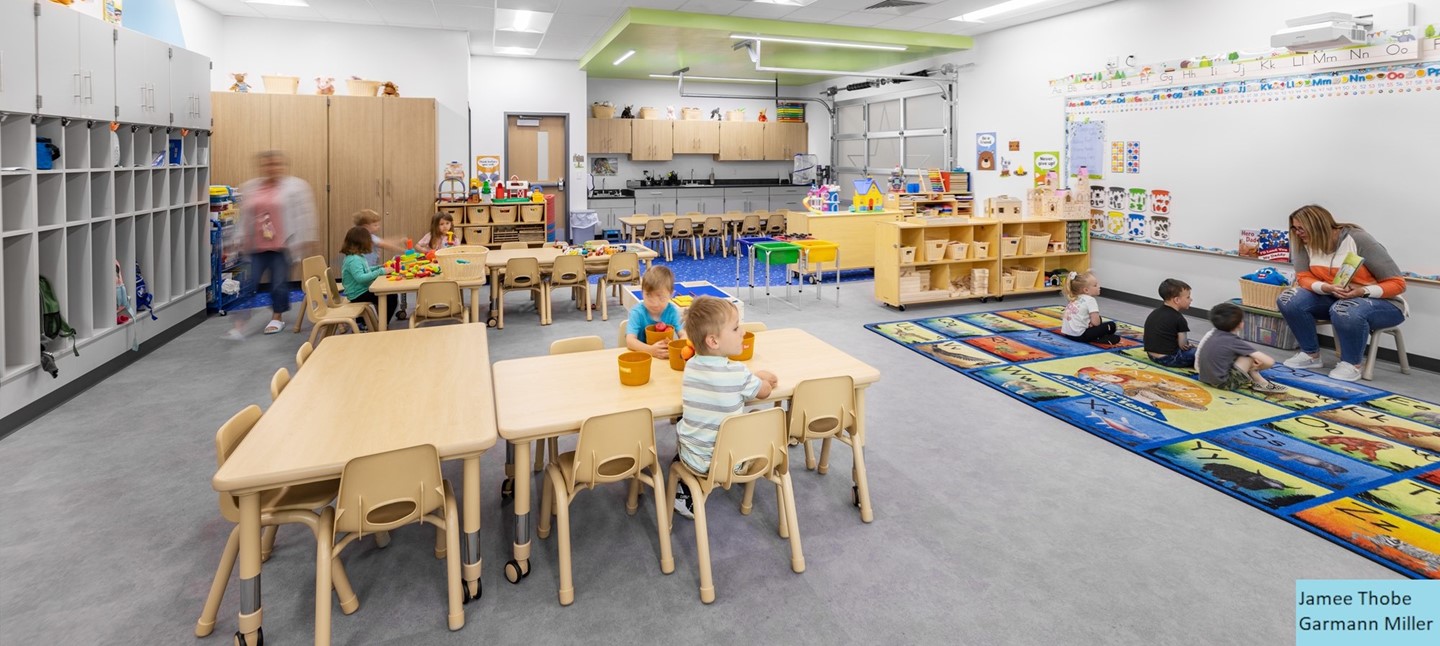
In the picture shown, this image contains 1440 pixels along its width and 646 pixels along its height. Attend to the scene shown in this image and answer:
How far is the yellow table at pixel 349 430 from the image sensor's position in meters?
2.03

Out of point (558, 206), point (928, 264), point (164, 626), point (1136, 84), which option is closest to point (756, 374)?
point (164, 626)

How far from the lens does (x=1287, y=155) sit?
245 inches

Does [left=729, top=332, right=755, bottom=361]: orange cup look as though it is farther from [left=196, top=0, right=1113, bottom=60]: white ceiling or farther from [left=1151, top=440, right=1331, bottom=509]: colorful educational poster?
[left=196, top=0, right=1113, bottom=60]: white ceiling

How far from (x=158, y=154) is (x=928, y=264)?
7252 millimetres

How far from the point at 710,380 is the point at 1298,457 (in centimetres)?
322

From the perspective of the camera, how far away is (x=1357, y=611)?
2.50 metres

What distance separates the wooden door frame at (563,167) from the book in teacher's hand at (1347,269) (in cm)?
1000

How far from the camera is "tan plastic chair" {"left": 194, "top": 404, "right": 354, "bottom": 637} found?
2135mm

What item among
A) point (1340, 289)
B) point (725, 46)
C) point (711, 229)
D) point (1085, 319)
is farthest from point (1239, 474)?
point (711, 229)

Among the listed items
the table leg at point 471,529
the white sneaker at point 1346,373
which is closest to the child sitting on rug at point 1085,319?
the white sneaker at point 1346,373

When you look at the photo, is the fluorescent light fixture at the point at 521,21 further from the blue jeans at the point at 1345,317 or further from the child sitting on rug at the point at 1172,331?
the blue jeans at the point at 1345,317

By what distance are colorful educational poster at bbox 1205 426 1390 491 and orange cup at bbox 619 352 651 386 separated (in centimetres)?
314

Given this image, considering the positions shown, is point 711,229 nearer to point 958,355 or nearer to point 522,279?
point 522,279

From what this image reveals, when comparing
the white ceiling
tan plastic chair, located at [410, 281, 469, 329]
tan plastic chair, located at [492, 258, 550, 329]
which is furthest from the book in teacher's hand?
tan plastic chair, located at [410, 281, 469, 329]
